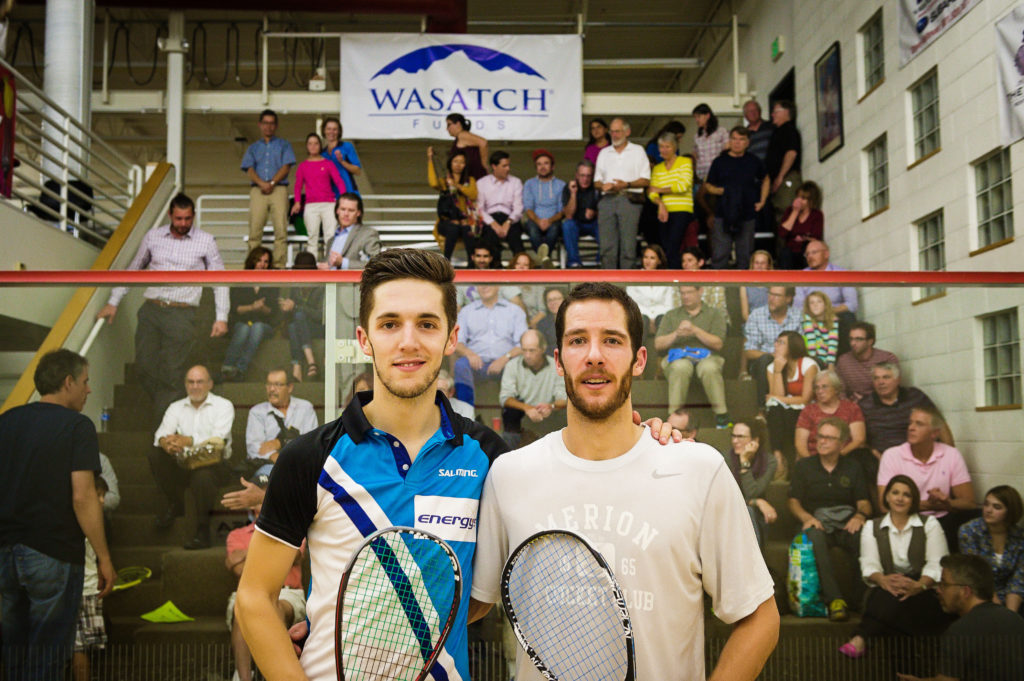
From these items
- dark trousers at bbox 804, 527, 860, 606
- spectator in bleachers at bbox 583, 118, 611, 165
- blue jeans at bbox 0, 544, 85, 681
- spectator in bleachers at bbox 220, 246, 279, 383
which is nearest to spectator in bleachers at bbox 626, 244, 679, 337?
dark trousers at bbox 804, 527, 860, 606

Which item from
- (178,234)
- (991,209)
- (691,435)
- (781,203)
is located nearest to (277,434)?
(691,435)

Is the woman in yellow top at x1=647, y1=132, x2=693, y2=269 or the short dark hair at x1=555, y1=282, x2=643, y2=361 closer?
the short dark hair at x1=555, y1=282, x2=643, y2=361

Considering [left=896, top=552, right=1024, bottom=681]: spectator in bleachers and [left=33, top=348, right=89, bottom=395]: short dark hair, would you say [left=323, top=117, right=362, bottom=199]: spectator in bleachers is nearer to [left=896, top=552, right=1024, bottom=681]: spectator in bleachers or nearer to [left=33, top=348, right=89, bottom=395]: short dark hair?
[left=33, top=348, right=89, bottom=395]: short dark hair

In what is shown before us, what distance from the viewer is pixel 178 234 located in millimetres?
6898

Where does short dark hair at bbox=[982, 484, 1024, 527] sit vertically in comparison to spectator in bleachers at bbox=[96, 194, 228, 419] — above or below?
below

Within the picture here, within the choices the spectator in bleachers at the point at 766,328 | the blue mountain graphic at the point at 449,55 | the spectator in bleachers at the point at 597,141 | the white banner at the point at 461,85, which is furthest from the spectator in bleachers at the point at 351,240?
the spectator in bleachers at the point at 766,328

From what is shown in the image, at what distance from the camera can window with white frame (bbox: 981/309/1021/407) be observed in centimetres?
418

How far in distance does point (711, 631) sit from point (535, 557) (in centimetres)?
202

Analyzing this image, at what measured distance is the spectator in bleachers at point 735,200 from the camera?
853 centimetres

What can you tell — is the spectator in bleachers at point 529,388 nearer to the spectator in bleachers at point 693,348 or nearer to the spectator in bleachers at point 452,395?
the spectator in bleachers at point 452,395

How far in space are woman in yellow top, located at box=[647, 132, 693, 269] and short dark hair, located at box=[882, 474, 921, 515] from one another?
4.47 m

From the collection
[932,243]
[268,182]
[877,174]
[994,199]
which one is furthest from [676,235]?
[268,182]

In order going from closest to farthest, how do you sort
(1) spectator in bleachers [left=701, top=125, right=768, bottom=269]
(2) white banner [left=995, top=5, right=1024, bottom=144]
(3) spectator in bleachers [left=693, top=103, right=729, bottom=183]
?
(2) white banner [left=995, top=5, right=1024, bottom=144] < (1) spectator in bleachers [left=701, top=125, right=768, bottom=269] < (3) spectator in bleachers [left=693, top=103, right=729, bottom=183]

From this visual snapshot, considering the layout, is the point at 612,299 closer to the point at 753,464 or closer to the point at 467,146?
the point at 753,464
